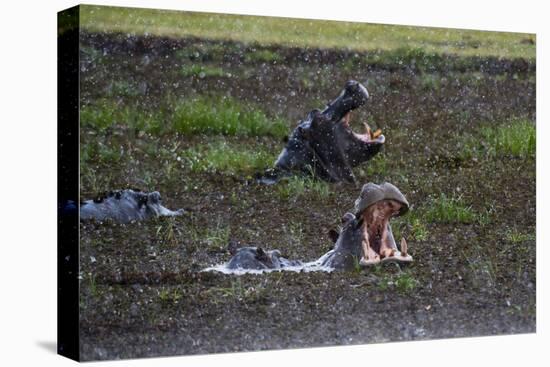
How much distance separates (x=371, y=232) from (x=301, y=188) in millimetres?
695

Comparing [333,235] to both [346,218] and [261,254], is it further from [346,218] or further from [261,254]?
[261,254]

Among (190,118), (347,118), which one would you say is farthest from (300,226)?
(190,118)

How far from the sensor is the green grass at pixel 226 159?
9.17m

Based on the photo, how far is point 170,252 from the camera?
29.1 feet

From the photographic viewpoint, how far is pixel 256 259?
9133 mm

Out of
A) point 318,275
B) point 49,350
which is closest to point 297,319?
point 318,275

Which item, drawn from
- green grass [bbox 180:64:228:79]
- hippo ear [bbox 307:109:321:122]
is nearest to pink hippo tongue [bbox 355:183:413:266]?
hippo ear [bbox 307:109:321:122]

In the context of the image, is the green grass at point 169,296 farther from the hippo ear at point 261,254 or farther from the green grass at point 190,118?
the green grass at point 190,118

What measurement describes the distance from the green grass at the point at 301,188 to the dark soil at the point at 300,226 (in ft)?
0.12

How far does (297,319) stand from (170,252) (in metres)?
1.17

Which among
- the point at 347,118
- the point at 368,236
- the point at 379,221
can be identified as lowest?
the point at 368,236

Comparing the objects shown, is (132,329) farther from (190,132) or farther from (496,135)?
(496,135)

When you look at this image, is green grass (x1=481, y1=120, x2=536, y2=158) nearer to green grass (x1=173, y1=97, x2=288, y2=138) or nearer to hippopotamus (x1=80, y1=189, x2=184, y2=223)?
green grass (x1=173, y1=97, x2=288, y2=138)

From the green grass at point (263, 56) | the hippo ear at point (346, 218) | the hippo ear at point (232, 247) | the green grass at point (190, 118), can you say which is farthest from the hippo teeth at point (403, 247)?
the green grass at point (263, 56)
